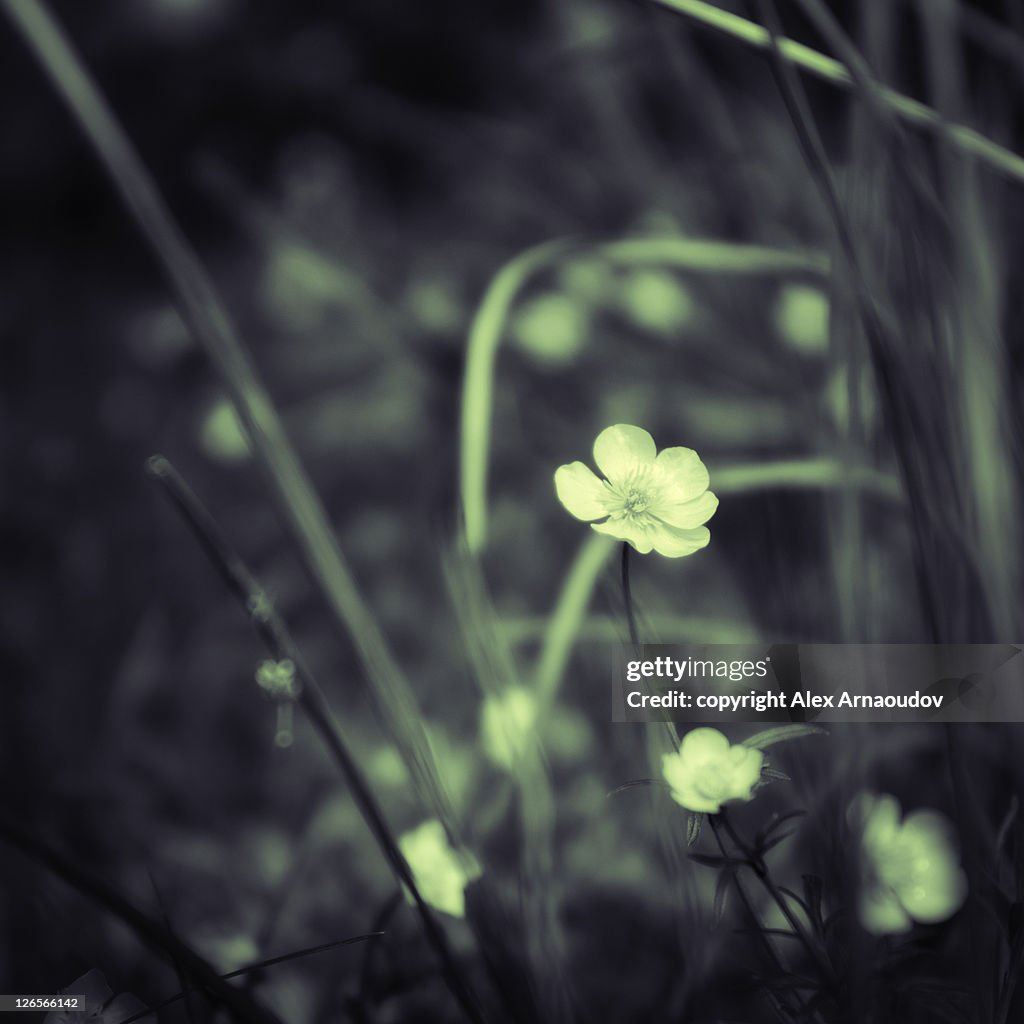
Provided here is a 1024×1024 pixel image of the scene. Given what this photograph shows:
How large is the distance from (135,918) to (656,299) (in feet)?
1.54

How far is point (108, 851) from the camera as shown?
1.24ft

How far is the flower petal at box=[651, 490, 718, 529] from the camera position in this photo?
0.63 feet

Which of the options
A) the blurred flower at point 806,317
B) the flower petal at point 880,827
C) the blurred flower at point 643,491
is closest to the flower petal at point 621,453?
the blurred flower at point 643,491

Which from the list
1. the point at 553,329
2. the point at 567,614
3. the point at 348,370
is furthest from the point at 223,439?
the point at 567,614

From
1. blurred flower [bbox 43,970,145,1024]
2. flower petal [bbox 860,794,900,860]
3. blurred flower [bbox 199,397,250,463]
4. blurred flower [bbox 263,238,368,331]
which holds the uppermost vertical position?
blurred flower [bbox 263,238,368,331]

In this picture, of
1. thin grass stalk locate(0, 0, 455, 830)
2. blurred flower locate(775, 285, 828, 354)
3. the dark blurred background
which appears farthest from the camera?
blurred flower locate(775, 285, 828, 354)

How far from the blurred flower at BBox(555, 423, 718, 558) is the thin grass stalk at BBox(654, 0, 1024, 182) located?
10 cm

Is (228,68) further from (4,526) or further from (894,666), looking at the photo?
(894,666)

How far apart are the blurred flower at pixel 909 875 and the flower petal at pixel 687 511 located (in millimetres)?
80

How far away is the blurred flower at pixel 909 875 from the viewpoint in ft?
0.68

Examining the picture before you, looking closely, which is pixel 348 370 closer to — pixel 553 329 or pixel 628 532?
pixel 553 329

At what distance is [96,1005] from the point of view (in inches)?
8.6

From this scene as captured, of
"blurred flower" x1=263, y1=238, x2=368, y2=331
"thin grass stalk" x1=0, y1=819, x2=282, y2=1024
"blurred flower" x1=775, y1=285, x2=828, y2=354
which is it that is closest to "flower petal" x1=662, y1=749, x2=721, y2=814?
"thin grass stalk" x1=0, y1=819, x2=282, y2=1024

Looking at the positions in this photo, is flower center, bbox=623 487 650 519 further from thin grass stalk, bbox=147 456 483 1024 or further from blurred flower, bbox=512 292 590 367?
blurred flower, bbox=512 292 590 367
